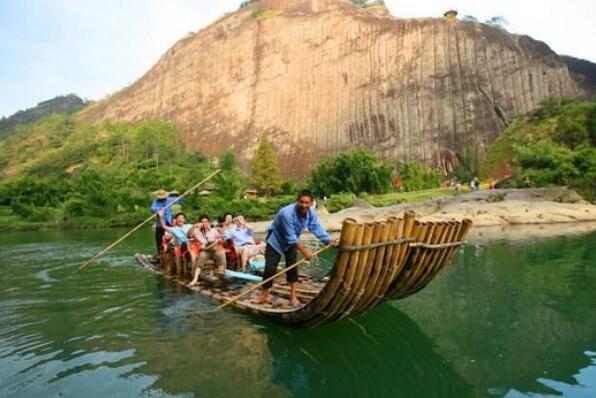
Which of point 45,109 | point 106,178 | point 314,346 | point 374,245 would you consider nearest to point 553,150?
point 314,346

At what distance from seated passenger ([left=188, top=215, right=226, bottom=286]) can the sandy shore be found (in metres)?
12.7

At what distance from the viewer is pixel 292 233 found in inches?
283

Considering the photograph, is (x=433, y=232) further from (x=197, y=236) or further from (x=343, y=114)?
(x=343, y=114)

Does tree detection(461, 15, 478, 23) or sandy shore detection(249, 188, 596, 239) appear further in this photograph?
tree detection(461, 15, 478, 23)

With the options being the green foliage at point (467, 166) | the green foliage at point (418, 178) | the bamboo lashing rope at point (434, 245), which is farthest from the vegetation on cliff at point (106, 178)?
the bamboo lashing rope at point (434, 245)

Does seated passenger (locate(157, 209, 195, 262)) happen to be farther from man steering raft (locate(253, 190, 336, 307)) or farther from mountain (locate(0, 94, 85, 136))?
mountain (locate(0, 94, 85, 136))

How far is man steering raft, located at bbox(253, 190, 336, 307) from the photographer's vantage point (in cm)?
707

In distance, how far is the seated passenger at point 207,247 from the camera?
10.4 m

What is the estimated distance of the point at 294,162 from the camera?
61812mm

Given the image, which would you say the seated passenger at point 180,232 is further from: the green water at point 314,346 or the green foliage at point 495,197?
the green foliage at point 495,197

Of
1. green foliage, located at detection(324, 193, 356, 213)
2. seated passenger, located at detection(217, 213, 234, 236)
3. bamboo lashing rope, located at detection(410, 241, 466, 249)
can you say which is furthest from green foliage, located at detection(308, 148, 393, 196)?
bamboo lashing rope, located at detection(410, 241, 466, 249)

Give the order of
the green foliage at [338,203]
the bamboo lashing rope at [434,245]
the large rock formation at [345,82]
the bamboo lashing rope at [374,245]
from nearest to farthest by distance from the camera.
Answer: the bamboo lashing rope at [374,245] → the bamboo lashing rope at [434,245] → the green foliage at [338,203] → the large rock formation at [345,82]

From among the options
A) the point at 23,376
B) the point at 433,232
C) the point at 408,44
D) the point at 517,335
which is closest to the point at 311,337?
the point at 433,232

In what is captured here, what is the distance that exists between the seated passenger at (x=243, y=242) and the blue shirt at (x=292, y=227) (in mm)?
3453
